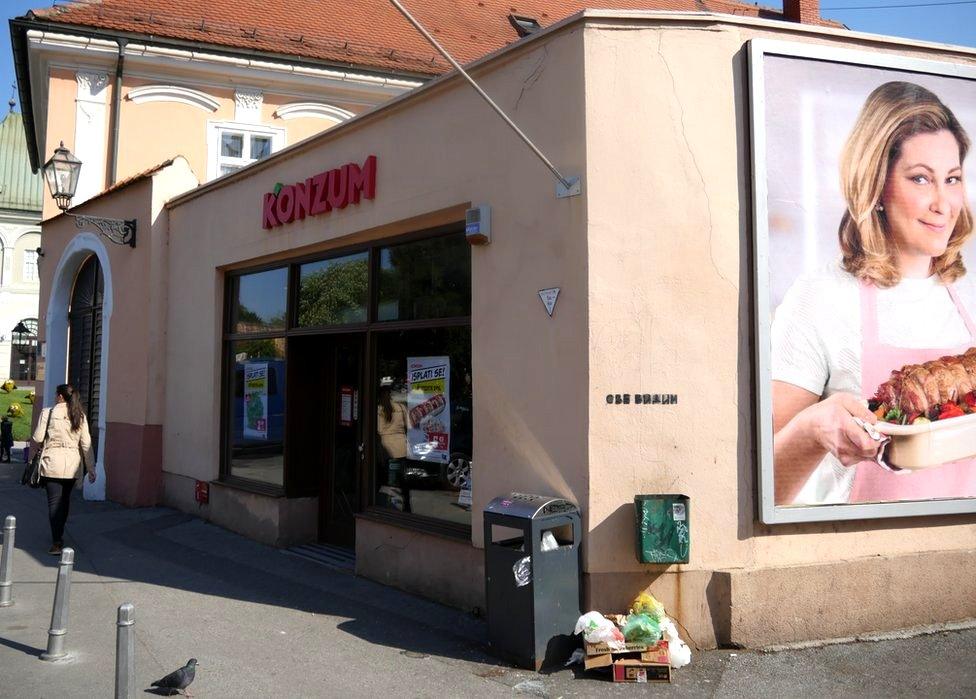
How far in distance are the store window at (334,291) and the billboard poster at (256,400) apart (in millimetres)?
1056

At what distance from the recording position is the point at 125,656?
468cm

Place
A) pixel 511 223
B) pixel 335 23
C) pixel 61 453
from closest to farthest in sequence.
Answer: pixel 511 223, pixel 61 453, pixel 335 23

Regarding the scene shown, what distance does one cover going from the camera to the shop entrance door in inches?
389

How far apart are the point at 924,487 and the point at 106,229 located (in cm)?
1159

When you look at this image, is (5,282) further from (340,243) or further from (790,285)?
(790,285)

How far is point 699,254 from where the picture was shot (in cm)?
635

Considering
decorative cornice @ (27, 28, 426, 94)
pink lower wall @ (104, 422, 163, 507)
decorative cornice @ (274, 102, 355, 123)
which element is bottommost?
pink lower wall @ (104, 422, 163, 507)

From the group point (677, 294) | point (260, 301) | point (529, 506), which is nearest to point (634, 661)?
point (529, 506)

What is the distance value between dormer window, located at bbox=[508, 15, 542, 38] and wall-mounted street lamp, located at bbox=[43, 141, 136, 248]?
36.9ft

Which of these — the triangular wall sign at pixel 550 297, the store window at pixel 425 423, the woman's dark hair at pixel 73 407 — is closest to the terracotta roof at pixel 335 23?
the woman's dark hair at pixel 73 407

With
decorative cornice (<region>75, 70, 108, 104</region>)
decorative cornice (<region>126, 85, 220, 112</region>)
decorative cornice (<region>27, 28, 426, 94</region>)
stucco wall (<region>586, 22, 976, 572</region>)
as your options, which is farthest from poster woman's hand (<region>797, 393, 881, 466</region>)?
decorative cornice (<region>75, 70, 108, 104</region>)

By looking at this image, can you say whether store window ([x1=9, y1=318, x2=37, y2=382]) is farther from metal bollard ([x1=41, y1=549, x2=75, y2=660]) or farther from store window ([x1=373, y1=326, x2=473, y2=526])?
metal bollard ([x1=41, y1=549, x2=75, y2=660])

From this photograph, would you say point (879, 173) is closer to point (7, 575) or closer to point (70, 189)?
point (7, 575)

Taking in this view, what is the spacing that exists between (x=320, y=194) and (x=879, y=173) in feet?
17.9
